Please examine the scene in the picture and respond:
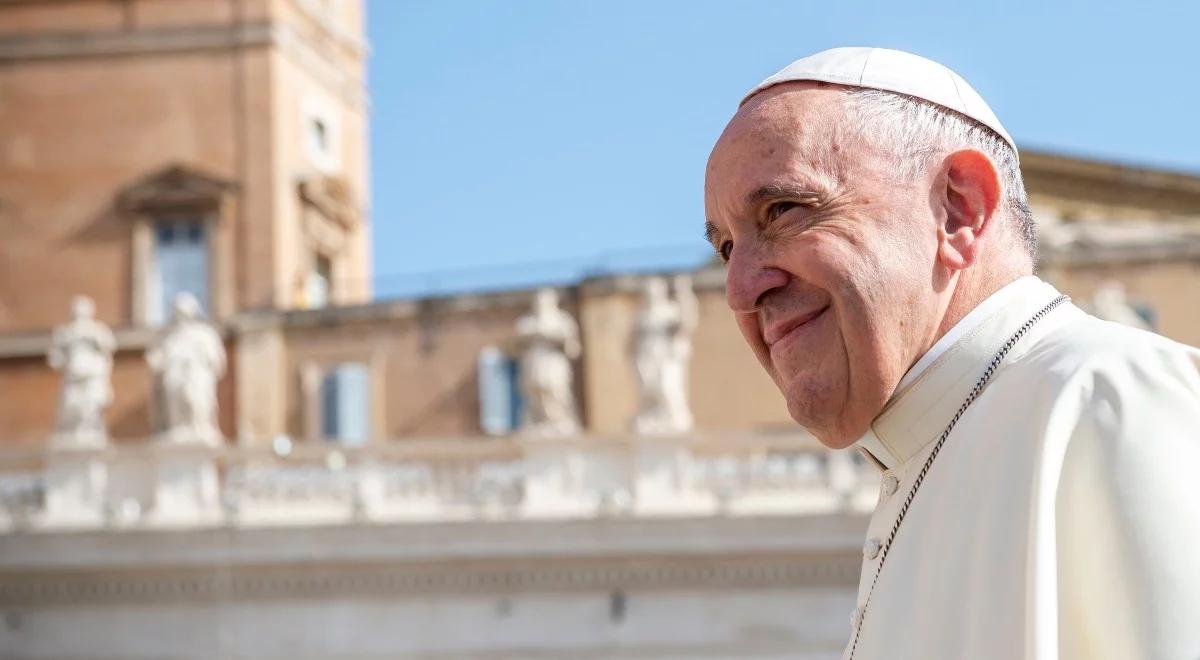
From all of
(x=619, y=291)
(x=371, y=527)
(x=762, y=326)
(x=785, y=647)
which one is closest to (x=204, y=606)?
(x=371, y=527)

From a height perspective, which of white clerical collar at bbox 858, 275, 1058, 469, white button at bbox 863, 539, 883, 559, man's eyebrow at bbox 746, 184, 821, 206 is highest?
man's eyebrow at bbox 746, 184, 821, 206

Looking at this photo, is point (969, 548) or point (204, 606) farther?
point (204, 606)

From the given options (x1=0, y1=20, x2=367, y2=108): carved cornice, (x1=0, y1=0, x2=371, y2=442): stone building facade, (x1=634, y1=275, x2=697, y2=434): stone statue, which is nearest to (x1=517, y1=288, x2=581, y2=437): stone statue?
(x1=634, y1=275, x2=697, y2=434): stone statue

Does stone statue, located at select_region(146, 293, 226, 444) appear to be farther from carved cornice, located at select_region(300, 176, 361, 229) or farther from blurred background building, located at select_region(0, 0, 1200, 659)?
carved cornice, located at select_region(300, 176, 361, 229)

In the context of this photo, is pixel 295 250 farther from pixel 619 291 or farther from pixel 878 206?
pixel 878 206

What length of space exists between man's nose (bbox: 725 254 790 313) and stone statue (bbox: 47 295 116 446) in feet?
66.1

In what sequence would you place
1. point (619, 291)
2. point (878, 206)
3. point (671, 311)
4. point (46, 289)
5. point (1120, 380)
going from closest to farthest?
1. point (1120, 380)
2. point (878, 206)
3. point (671, 311)
4. point (619, 291)
5. point (46, 289)

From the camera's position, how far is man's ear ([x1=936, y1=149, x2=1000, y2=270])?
238 cm

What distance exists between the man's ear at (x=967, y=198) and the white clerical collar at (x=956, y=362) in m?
0.06

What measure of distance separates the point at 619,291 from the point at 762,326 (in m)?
26.9

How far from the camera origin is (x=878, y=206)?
2367mm

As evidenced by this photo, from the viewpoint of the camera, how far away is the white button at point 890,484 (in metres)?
2.47

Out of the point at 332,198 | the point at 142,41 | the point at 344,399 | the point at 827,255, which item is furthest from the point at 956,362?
the point at 332,198

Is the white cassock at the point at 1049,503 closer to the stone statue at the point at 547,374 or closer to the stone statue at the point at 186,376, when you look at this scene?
the stone statue at the point at 547,374
